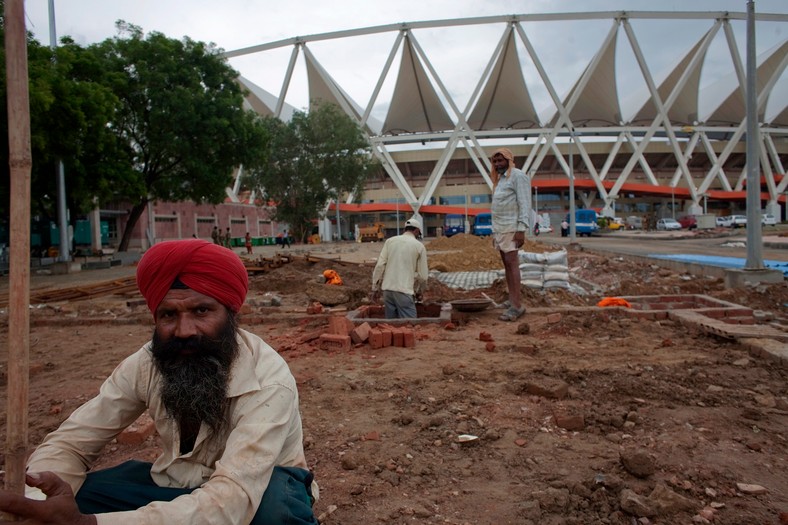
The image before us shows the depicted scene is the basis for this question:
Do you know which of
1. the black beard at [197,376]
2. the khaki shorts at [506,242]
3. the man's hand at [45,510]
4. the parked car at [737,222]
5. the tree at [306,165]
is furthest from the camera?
the parked car at [737,222]

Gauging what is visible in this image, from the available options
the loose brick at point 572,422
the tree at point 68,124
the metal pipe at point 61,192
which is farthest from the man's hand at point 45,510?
the metal pipe at point 61,192

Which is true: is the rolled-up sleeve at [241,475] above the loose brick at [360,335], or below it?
above

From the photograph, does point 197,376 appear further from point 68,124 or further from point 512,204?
point 68,124

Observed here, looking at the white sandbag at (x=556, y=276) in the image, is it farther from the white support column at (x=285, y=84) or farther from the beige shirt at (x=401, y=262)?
the white support column at (x=285, y=84)

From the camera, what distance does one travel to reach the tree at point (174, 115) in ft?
61.0

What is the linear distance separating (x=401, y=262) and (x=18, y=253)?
4.84 metres

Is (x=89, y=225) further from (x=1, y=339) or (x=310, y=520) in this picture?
(x=310, y=520)

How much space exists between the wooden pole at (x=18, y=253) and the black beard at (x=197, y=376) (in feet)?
1.32

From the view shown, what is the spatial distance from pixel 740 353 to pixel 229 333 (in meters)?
4.29

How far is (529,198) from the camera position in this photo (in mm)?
5902

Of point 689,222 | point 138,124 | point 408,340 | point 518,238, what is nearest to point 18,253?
point 408,340

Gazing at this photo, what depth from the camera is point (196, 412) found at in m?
1.54

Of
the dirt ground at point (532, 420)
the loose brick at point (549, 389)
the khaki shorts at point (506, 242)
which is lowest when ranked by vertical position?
the dirt ground at point (532, 420)

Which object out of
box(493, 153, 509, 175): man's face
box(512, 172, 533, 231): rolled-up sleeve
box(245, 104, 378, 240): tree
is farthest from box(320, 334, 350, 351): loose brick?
box(245, 104, 378, 240): tree
